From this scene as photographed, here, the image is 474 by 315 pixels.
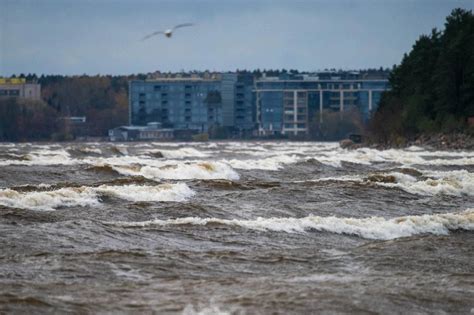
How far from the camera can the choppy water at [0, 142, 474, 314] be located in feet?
48.8

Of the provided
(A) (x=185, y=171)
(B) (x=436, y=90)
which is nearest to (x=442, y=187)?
(A) (x=185, y=171)

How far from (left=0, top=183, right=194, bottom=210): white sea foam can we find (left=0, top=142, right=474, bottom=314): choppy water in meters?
0.05

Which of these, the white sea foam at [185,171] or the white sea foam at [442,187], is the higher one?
the white sea foam at [442,187]

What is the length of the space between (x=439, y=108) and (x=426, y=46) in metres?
14.3

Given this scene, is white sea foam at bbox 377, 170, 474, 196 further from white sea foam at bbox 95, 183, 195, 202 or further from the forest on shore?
the forest on shore

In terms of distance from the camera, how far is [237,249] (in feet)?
64.1

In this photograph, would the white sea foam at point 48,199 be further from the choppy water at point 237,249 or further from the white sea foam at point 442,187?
the white sea foam at point 442,187

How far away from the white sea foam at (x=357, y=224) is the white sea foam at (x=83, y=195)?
3.33 metres

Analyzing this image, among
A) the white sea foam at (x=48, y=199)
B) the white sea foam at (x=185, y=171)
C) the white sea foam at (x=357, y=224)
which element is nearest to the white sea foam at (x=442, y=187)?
the white sea foam at (x=357, y=224)

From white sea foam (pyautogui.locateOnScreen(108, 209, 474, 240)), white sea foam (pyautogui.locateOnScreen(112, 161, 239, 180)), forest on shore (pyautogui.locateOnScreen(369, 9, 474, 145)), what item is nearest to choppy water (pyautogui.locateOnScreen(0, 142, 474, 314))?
white sea foam (pyautogui.locateOnScreen(108, 209, 474, 240))

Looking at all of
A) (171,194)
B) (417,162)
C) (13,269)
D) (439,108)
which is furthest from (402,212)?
(439,108)

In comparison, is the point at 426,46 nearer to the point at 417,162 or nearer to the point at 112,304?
the point at 417,162

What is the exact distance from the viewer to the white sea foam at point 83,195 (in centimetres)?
2491

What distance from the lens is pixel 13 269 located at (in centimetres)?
1642
